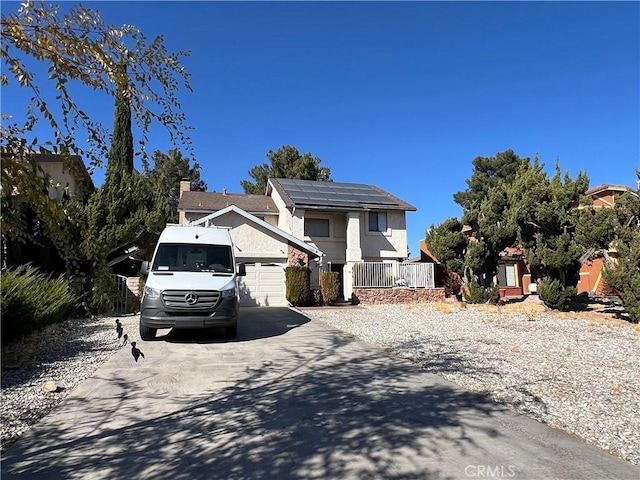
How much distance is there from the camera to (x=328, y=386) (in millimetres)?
6172

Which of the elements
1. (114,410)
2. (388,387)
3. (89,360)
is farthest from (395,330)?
(114,410)

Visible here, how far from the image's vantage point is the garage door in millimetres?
20281

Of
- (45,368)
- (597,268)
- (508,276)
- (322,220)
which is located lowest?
(45,368)

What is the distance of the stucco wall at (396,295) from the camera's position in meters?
22.7

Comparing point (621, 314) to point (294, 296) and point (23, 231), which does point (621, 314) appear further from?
point (23, 231)

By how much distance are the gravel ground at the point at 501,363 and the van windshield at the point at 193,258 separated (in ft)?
6.97

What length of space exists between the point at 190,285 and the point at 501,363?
6.45 meters

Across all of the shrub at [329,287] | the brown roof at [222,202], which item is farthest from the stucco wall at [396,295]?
the brown roof at [222,202]

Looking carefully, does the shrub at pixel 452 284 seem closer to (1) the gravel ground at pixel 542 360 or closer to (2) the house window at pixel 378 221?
(2) the house window at pixel 378 221

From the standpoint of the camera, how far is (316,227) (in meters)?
27.2

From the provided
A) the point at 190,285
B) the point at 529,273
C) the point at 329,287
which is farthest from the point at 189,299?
the point at 529,273

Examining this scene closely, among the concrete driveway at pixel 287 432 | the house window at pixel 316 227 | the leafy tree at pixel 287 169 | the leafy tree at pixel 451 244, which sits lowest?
the concrete driveway at pixel 287 432

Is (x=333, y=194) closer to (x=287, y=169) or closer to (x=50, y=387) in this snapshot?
(x=287, y=169)

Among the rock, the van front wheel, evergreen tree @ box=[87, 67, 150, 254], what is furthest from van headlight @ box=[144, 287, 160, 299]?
evergreen tree @ box=[87, 67, 150, 254]
